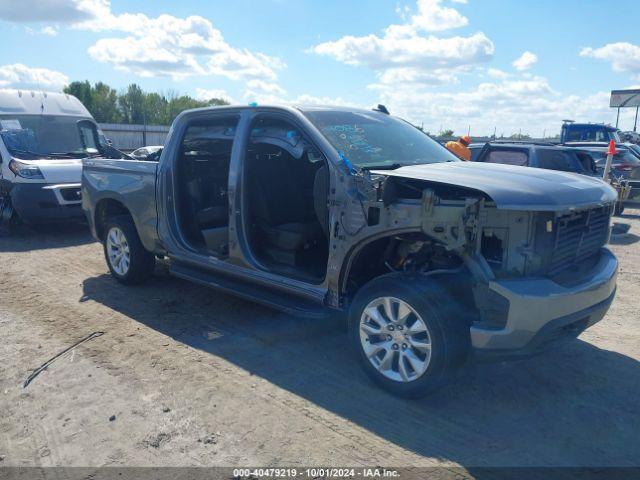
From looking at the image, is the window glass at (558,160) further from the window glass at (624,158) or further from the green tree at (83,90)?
the green tree at (83,90)

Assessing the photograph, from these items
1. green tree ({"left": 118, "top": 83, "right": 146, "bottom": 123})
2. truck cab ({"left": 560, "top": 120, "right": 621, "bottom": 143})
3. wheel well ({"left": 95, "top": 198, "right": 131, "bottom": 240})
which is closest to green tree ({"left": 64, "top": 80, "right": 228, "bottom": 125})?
green tree ({"left": 118, "top": 83, "right": 146, "bottom": 123})

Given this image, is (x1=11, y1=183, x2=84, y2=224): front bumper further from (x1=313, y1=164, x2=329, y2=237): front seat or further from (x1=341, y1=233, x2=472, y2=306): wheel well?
(x1=341, y1=233, x2=472, y2=306): wheel well

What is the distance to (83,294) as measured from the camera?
6.23 m

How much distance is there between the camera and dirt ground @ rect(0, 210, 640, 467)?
10.6 ft

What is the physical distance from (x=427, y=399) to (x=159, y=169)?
3.51 m

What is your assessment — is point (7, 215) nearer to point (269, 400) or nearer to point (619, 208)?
point (269, 400)

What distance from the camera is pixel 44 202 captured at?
917cm

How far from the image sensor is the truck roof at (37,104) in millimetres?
9992

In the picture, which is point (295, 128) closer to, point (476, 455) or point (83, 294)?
point (476, 455)

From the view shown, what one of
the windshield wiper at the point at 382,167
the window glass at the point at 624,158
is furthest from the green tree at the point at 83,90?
the windshield wiper at the point at 382,167

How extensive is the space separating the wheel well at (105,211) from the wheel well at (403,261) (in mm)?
3463

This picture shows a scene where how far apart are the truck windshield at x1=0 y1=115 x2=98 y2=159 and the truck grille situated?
803cm

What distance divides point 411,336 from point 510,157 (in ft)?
25.8

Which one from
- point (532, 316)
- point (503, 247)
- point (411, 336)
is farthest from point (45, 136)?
point (532, 316)
